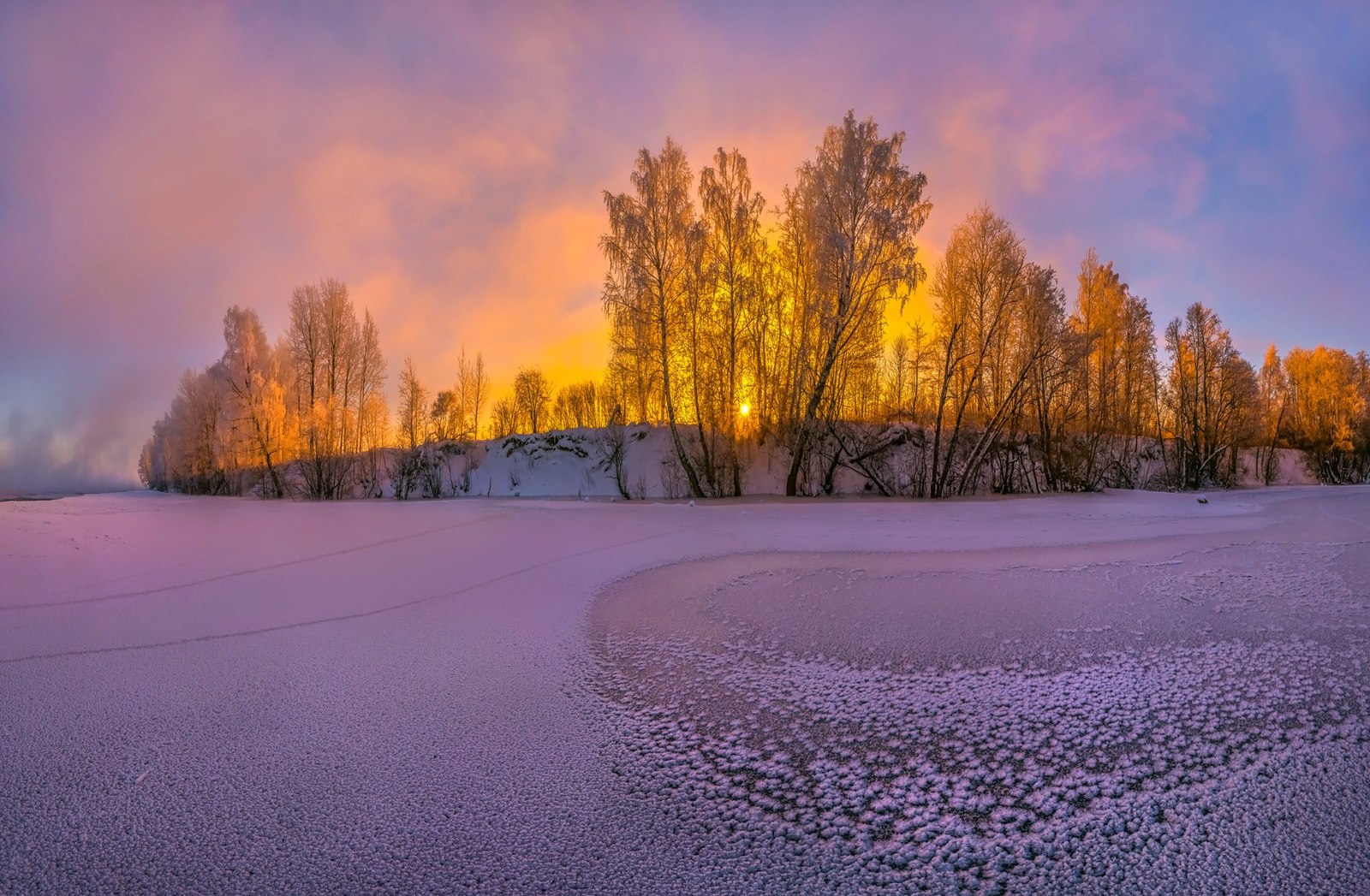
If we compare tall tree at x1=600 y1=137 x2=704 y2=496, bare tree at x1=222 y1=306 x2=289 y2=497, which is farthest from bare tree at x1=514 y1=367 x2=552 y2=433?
tall tree at x1=600 y1=137 x2=704 y2=496

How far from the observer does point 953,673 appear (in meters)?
2.20

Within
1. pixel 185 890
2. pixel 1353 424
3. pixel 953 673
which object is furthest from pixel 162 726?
pixel 1353 424

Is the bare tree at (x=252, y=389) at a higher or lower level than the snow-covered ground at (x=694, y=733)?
higher

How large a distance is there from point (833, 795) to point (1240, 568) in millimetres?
4340

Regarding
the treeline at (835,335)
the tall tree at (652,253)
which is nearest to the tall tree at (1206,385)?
the treeline at (835,335)

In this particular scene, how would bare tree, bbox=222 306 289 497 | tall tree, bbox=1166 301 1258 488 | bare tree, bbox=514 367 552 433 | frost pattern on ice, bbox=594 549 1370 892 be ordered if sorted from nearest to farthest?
frost pattern on ice, bbox=594 549 1370 892 → tall tree, bbox=1166 301 1258 488 → bare tree, bbox=222 306 289 497 → bare tree, bbox=514 367 552 433

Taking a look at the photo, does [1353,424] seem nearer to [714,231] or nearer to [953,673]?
[714,231]

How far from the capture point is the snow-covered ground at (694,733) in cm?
119

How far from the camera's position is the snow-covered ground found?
1186mm

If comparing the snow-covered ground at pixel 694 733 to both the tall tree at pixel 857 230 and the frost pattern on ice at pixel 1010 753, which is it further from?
the tall tree at pixel 857 230

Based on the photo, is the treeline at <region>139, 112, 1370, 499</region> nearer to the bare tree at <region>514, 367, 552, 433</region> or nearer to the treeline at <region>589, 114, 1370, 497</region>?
the treeline at <region>589, 114, 1370, 497</region>

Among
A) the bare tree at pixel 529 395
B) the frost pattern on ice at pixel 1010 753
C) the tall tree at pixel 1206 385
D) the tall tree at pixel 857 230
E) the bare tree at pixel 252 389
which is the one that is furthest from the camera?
the bare tree at pixel 529 395

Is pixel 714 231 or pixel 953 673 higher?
pixel 714 231

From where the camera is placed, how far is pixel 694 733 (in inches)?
71.0
